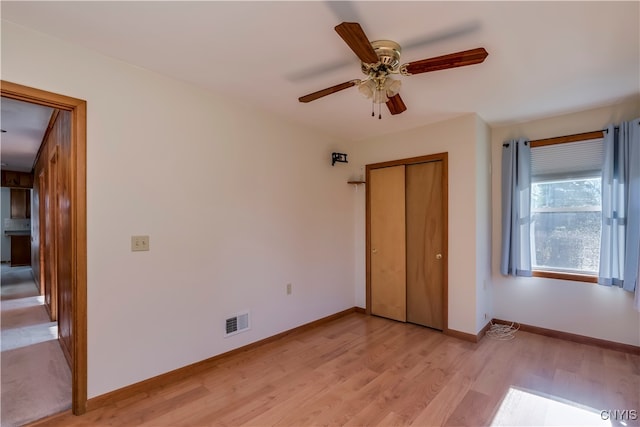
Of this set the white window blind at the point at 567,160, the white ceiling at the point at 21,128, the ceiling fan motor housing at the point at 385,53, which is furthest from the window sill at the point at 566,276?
the white ceiling at the point at 21,128

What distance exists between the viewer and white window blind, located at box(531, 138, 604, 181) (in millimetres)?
3072

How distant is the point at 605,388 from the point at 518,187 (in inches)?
76.6

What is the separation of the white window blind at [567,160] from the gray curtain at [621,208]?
128 millimetres

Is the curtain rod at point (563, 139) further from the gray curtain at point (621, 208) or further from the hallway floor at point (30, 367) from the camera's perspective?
the hallway floor at point (30, 367)

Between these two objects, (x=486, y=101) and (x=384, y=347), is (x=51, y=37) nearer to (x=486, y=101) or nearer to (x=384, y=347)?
(x=486, y=101)

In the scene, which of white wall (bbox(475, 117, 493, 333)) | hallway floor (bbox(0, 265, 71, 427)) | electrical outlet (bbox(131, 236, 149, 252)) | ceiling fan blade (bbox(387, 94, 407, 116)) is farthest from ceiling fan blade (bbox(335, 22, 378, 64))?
hallway floor (bbox(0, 265, 71, 427))

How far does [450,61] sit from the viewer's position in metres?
1.67

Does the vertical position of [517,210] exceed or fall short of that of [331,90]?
it falls short

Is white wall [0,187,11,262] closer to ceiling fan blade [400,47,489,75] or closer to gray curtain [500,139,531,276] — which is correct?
ceiling fan blade [400,47,489,75]

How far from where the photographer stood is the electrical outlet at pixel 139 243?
7.35 ft

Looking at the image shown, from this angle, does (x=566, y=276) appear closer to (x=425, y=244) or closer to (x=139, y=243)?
(x=425, y=244)

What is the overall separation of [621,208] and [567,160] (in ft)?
2.19

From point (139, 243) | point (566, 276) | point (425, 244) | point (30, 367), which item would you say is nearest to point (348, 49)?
point (139, 243)

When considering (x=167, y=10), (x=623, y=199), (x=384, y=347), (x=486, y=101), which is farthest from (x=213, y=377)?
(x=623, y=199)
